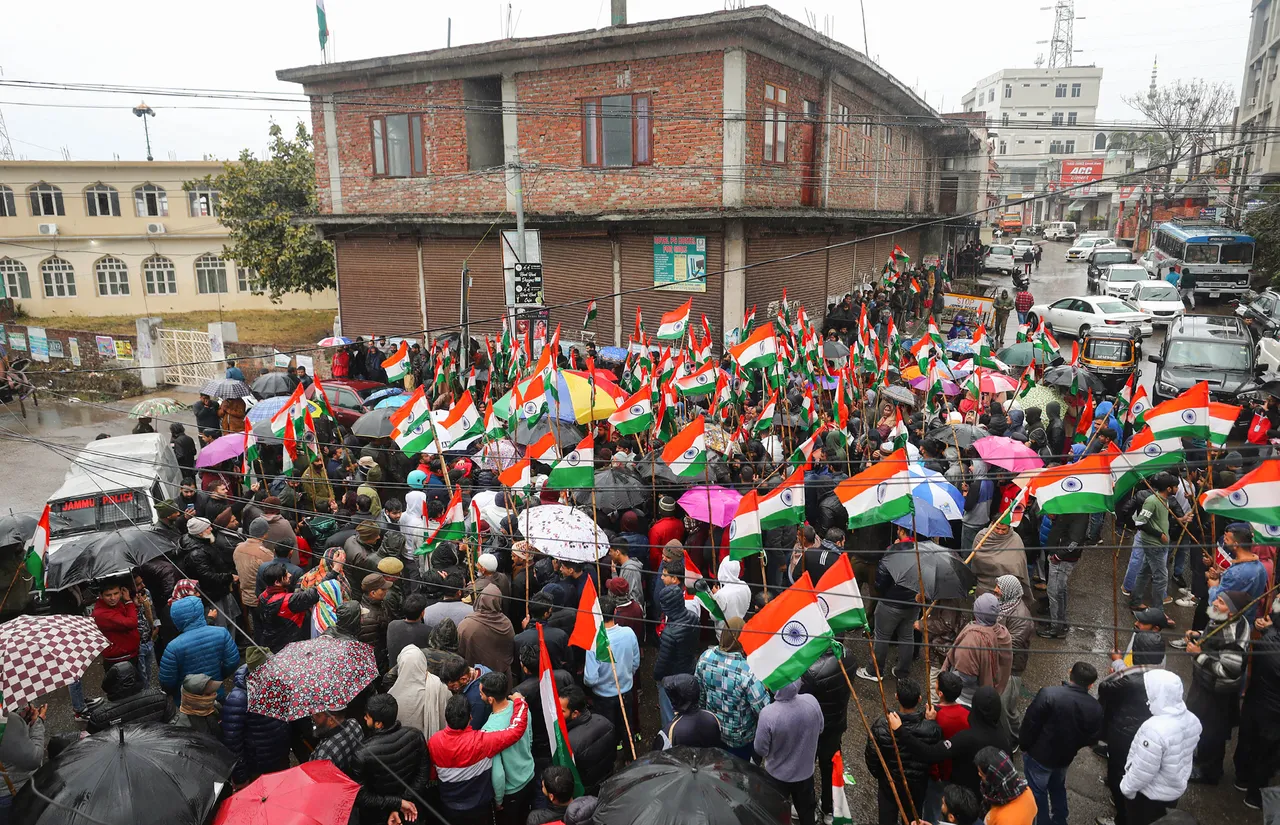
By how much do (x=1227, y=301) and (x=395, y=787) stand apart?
114 ft

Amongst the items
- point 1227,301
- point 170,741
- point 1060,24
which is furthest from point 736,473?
point 1060,24

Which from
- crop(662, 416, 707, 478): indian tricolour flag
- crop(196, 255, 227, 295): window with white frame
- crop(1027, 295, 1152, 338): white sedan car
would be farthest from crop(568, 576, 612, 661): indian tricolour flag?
crop(196, 255, 227, 295): window with white frame

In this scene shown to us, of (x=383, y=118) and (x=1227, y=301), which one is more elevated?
(x=383, y=118)

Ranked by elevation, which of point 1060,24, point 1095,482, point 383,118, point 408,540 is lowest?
point 408,540

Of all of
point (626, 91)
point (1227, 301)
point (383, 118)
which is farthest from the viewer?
point (1227, 301)

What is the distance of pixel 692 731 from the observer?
5461 millimetres

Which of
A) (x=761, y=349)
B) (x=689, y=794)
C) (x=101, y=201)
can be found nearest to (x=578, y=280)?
(x=761, y=349)

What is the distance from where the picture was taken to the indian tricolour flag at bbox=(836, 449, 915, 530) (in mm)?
7152

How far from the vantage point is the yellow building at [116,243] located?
121 ft

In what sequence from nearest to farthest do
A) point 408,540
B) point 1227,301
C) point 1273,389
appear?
1. point 408,540
2. point 1273,389
3. point 1227,301

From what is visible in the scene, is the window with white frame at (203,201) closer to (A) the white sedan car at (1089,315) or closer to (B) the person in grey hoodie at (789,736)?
(A) the white sedan car at (1089,315)

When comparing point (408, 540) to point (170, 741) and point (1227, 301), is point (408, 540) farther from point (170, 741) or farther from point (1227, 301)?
point (1227, 301)

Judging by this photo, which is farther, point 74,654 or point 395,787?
point 74,654

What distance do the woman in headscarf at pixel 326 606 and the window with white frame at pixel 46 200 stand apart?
39.3 meters
